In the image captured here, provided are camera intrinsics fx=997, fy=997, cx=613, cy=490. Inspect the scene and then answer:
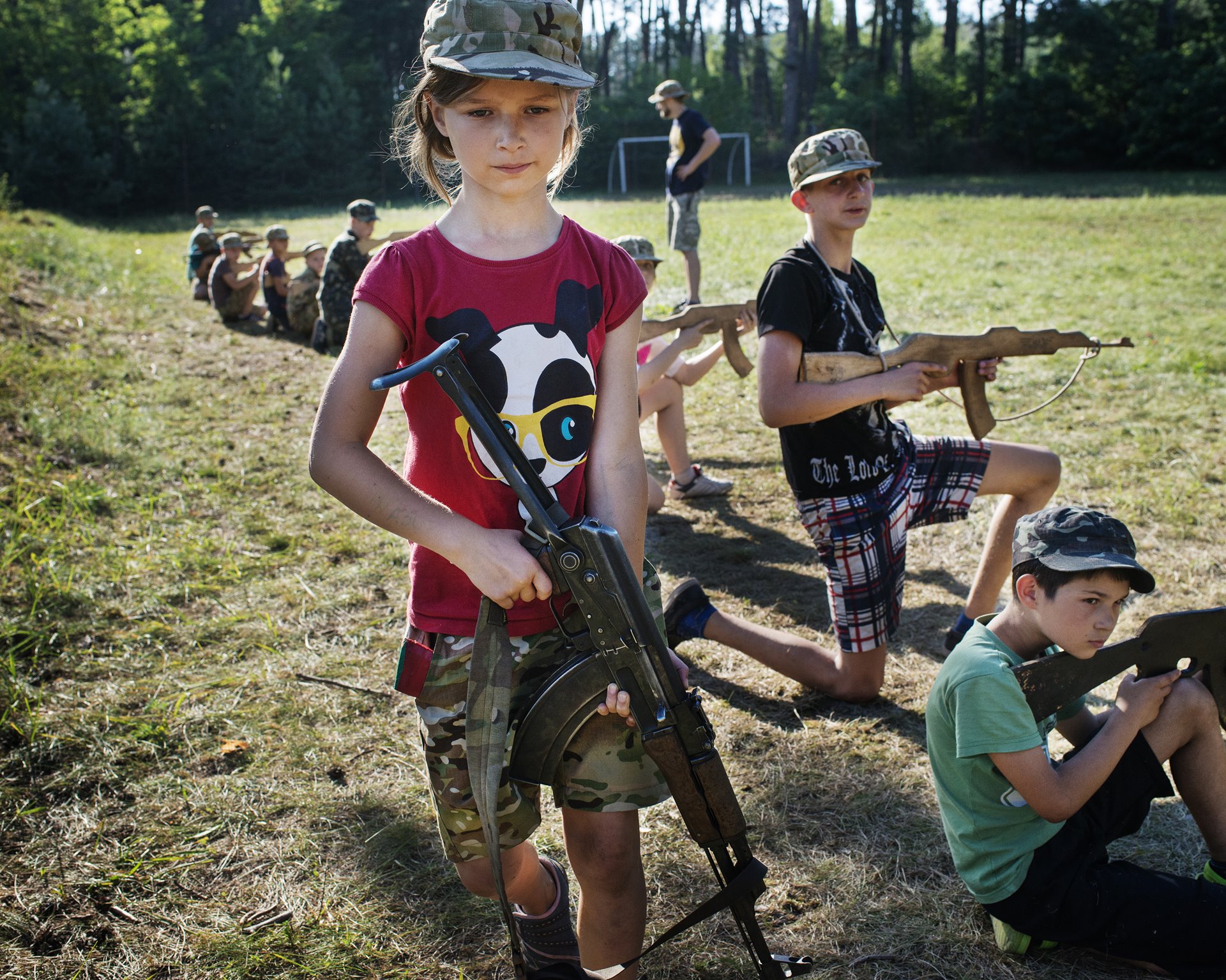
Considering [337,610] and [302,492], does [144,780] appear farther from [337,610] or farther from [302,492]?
[302,492]

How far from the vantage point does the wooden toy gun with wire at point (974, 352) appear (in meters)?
3.90

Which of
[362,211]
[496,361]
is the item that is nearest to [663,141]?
[362,211]

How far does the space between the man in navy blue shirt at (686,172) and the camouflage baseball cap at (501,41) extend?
963 centimetres

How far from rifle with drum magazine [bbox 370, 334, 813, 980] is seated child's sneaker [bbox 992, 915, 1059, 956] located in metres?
0.93

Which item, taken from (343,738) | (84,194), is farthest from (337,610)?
(84,194)

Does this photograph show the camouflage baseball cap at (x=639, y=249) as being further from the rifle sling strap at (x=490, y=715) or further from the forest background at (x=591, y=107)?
the forest background at (x=591, y=107)

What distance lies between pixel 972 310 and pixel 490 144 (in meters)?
9.90

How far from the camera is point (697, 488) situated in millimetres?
6238

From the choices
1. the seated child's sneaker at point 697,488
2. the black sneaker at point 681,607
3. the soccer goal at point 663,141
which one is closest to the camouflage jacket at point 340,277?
the seated child's sneaker at point 697,488

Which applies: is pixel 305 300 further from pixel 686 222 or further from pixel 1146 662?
pixel 1146 662

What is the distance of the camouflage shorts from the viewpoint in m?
2.04

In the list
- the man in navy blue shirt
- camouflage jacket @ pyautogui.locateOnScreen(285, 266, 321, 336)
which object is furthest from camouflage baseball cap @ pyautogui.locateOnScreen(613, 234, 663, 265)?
camouflage jacket @ pyautogui.locateOnScreen(285, 266, 321, 336)

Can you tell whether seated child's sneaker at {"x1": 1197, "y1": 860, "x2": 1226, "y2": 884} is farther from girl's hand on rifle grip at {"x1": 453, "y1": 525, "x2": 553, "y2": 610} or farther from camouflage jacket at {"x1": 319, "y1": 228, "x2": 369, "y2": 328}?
camouflage jacket at {"x1": 319, "y1": 228, "x2": 369, "y2": 328}

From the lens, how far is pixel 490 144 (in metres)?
1.92
